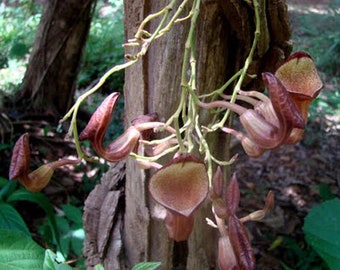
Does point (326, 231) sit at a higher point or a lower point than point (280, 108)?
lower

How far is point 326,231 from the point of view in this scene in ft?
5.55

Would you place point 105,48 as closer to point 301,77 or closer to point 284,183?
point 284,183

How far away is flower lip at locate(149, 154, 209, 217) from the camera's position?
630mm

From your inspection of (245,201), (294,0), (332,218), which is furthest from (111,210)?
(294,0)

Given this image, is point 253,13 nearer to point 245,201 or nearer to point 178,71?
point 178,71

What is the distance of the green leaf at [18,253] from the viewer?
43.3 inches

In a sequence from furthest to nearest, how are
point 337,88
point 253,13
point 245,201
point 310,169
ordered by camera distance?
point 337,88 → point 310,169 → point 245,201 → point 253,13

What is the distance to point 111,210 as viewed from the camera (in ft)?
3.82

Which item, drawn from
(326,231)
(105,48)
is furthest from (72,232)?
(105,48)

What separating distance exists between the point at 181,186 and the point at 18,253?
0.64 meters

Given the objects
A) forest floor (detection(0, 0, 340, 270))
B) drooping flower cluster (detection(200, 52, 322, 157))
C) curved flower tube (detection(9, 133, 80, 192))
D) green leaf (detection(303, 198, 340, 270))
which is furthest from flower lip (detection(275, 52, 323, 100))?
forest floor (detection(0, 0, 340, 270))

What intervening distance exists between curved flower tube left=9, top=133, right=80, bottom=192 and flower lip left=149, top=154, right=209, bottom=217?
0.16 m

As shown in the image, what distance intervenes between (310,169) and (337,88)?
0.73 metres

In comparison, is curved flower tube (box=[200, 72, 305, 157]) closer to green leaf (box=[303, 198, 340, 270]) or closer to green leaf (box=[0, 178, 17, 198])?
green leaf (box=[303, 198, 340, 270])
